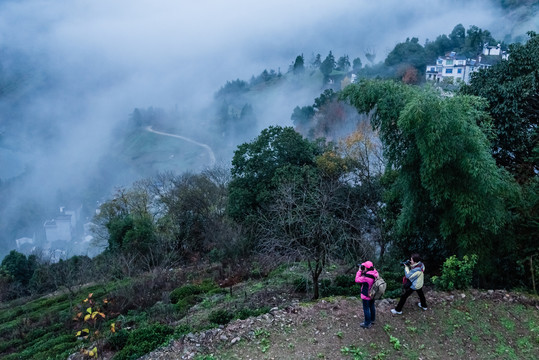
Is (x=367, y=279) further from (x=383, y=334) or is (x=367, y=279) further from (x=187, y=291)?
(x=187, y=291)

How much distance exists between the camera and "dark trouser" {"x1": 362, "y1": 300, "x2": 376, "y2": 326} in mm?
6883

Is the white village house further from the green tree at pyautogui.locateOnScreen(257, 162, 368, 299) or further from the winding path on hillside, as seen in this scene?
the green tree at pyautogui.locateOnScreen(257, 162, 368, 299)

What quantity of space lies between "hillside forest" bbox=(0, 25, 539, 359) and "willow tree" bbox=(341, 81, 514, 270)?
0.03 metres

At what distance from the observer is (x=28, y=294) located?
21344 mm

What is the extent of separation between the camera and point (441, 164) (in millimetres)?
7633

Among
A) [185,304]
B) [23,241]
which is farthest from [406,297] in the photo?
[23,241]

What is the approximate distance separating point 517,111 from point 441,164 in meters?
4.85

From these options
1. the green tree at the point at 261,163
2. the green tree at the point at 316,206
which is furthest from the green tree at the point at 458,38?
the green tree at the point at 316,206

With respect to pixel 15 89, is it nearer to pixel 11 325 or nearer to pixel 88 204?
pixel 88 204

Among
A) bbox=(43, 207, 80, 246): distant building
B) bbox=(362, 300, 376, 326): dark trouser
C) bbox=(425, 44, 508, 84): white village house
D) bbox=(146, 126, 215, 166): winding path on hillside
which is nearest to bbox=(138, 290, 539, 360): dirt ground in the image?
bbox=(362, 300, 376, 326): dark trouser

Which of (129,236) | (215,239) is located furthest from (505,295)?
(129,236)

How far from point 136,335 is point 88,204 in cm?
7697

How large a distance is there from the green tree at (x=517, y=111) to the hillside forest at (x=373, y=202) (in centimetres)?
4

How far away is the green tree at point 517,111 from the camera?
10.5m
